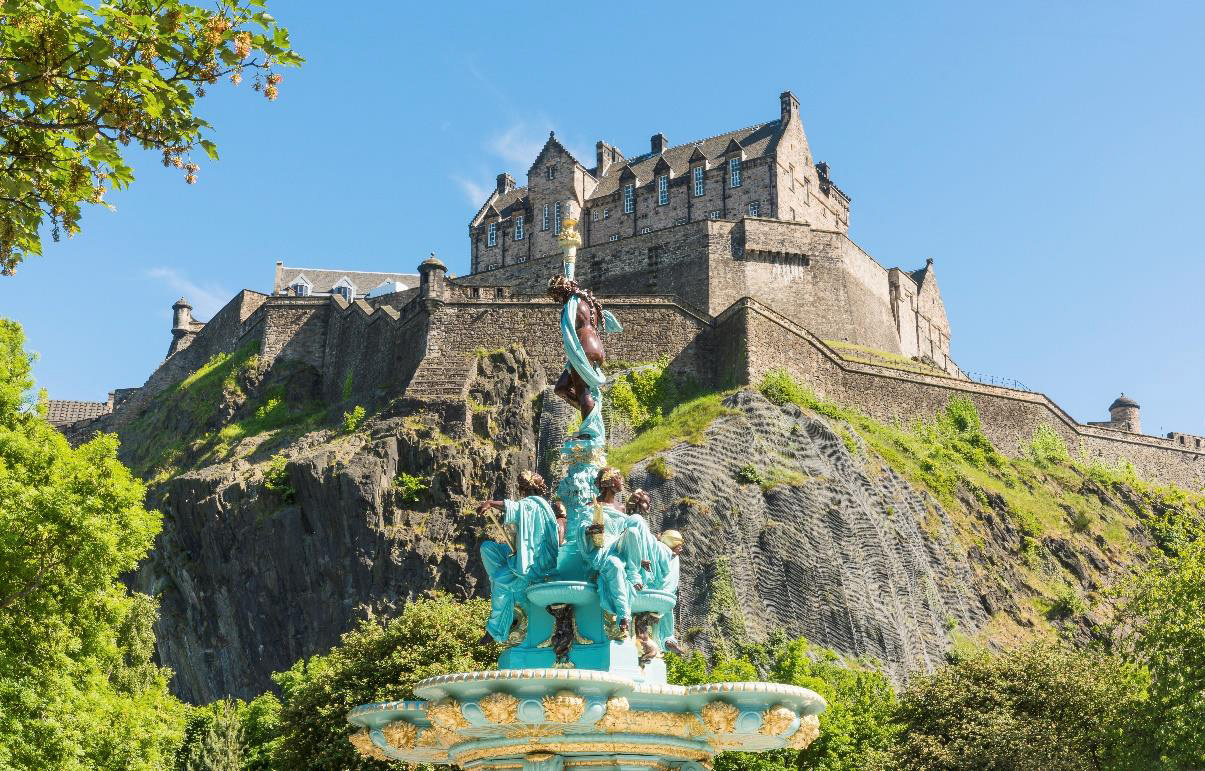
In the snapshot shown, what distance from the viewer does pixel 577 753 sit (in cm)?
1198

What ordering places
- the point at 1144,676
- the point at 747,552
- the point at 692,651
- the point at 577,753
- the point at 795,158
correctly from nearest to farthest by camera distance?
1. the point at 577,753
2. the point at 1144,676
3. the point at 692,651
4. the point at 747,552
5. the point at 795,158

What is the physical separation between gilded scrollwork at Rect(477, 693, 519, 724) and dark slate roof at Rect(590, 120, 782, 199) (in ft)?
194

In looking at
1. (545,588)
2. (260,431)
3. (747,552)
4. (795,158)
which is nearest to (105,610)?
(545,588)

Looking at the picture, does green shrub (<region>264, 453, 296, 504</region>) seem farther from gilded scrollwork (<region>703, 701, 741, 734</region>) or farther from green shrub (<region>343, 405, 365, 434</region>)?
gilded scrollwork (<region>703, 701, 741, 734</region>)

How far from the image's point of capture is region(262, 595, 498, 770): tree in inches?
1222

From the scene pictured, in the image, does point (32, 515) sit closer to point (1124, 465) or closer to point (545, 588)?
point (545, 588)

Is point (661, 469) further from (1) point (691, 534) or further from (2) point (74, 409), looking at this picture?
(2) point (74, 409)

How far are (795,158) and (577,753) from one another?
60.3m

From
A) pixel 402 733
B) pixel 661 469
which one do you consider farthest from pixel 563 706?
pixel 661 469

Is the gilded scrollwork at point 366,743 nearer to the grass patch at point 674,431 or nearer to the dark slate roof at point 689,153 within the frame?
the grass patch at point 674,431

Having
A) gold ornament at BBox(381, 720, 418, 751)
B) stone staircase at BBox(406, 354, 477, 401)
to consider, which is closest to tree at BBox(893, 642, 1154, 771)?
gold ornament at BBox(381, 720, 418, 751)

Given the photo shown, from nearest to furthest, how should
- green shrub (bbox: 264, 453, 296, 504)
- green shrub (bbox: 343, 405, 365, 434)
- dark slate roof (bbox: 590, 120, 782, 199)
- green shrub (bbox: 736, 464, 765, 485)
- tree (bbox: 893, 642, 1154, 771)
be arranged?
tree (bbox: 893, 642, 1154, 771)
green shrub (bbox: 736, 464, 765, 485)
green shrub (bbox: 264, 453, 296, 504)
green shrub (bbox: 343, 405, 365, 434)
dark slate roof (bbox: 590, 120, 782, 199)

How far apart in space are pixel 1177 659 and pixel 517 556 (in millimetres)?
17469

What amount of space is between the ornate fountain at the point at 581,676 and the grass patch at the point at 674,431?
32.6 meters
